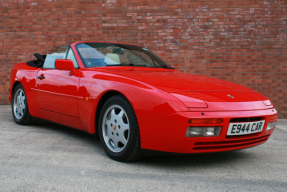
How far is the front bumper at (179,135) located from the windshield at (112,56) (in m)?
1.18

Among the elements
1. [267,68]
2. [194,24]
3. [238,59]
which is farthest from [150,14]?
[267,68]

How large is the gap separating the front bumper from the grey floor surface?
0.24 metres

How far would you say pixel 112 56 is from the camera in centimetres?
359

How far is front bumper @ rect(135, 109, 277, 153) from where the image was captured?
7.55ft

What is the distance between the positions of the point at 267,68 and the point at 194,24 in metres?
1.93

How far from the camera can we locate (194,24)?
6621 millimetres

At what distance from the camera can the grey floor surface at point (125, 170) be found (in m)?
2.16

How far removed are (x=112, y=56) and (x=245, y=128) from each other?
1.85 metres

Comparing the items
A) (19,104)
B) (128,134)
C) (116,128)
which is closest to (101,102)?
(116,128)

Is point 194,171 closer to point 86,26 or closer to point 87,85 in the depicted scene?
point 87,85

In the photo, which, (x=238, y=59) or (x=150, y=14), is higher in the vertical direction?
(x=150, y=14)

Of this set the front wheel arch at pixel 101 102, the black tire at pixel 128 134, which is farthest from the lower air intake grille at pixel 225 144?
the front wheel arch at pixel 101 102

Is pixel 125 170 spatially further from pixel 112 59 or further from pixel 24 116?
pixel 24 116

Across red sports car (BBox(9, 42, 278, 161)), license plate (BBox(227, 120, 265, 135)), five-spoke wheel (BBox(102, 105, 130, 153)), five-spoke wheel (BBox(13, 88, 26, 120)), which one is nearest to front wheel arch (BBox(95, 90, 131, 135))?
red sports car (BBox(9, 42, 278, 161))
